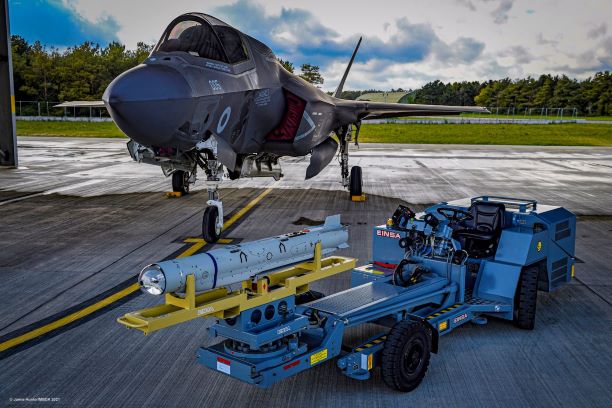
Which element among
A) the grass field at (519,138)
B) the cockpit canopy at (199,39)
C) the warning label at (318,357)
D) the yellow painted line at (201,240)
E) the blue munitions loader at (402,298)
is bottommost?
the yellow painted line at (201,240)

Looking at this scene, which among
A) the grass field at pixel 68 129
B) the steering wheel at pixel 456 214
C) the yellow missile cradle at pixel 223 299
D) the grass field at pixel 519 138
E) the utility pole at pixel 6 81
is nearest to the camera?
the yellow missile cradle at pixel 223 299

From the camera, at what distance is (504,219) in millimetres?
7574

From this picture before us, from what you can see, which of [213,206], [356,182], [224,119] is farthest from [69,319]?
[356,182]

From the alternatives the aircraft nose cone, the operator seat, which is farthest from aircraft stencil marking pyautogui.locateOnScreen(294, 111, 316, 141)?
the operator seat

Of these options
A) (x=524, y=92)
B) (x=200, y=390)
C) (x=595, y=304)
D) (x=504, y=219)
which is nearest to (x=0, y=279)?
(x=200, y=390)

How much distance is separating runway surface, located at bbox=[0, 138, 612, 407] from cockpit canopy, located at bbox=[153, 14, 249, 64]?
3.55 metres

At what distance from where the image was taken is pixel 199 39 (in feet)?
33.2

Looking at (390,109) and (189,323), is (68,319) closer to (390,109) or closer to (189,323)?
(189,323)

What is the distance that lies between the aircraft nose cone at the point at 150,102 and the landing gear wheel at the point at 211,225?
7.02ft

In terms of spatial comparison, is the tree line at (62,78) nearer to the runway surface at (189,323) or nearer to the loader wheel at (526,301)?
the runway surface at (189,323)

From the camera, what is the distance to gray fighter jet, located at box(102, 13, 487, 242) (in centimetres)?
874

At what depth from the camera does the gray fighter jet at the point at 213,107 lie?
28.7 feet

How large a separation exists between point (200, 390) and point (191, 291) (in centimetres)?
112

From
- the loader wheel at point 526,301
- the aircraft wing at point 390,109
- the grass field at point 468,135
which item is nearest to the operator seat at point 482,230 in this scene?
the loader wheel at point 526,301
